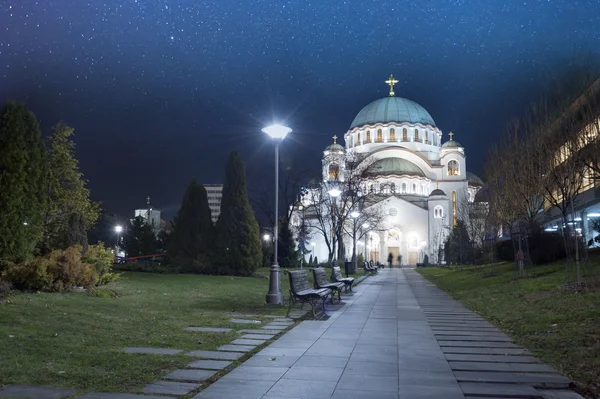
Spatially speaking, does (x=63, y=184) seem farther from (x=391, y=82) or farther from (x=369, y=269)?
(x=391, y=82)

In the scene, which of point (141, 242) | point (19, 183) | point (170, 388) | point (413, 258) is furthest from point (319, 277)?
point (413, 258)

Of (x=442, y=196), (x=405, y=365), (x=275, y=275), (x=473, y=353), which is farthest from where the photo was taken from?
(x=442, y=196)

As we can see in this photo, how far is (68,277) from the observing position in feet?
42.5

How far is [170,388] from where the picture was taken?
5156 millimetres

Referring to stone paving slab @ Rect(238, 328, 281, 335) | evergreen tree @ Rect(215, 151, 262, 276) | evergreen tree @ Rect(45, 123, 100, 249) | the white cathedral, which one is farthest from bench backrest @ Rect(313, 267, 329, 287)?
the white cathedral

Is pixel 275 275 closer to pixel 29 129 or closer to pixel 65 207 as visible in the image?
pixel 29 129

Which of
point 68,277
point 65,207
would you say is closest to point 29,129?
point 68,277

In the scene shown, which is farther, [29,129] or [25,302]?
[29,129]

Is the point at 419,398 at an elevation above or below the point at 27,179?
below

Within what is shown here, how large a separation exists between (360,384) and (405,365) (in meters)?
1.17

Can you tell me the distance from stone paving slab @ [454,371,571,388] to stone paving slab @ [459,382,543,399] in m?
0.18

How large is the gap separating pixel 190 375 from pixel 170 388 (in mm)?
552

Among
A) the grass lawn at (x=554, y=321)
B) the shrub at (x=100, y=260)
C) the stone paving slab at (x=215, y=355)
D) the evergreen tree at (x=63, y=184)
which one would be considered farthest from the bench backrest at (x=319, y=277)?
the evergreen tree at (x=63, y=184)

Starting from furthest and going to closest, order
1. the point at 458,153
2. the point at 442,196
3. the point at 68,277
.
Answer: the point at 458,153
the point at 442,196
the point at 68,277
